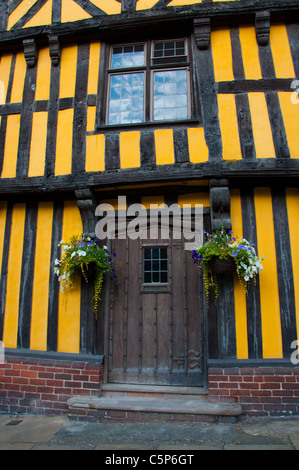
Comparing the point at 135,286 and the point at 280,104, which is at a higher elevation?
the point at 280,104

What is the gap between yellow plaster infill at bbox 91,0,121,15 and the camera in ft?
16.2

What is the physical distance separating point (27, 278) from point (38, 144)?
203 cm

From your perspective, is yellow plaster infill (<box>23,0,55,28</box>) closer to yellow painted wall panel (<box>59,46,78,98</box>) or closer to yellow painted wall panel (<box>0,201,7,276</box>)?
yellow painted wall panel (<box>59,46,78,98</box>)

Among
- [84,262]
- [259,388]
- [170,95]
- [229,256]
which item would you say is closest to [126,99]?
[170,95]

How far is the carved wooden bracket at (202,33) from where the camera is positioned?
4637 millimetres

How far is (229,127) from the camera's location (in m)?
4.35

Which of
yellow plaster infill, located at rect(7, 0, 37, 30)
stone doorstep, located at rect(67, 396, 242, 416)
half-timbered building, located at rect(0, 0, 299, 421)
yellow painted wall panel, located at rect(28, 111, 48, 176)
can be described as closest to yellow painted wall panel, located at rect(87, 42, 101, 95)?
half-timbered building, located at rect(0, 0, 299, 421)

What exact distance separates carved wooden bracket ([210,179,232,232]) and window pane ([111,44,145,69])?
2463 millimetres

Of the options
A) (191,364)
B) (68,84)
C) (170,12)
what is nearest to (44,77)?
(68,84)

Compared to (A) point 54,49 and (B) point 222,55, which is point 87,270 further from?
(B) point 222,55

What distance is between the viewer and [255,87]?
445 centimetres

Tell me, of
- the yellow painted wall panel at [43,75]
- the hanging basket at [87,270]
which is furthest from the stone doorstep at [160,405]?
the yellow painted wall panel at [43,75]

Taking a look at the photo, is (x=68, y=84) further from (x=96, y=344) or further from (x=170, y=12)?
(x=96, y=344)

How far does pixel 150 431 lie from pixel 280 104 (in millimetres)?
4500
